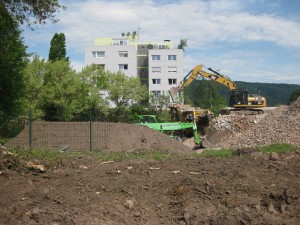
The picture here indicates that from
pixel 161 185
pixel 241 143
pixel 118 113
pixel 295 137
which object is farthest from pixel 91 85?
pixel 161 185

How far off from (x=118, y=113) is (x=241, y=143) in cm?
2157

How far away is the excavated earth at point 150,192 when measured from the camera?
6.95m

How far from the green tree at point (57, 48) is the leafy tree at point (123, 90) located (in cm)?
895

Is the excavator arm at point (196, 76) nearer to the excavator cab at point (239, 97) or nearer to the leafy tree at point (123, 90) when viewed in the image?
the excavator cab at point (239, 97)

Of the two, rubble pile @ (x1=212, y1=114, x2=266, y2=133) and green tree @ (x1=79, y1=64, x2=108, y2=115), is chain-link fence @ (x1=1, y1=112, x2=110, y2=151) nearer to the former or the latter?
rubble pile @ (x1=212, y1=114, x2=266, y2=133)

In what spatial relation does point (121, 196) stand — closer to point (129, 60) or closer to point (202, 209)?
point (202, 209)

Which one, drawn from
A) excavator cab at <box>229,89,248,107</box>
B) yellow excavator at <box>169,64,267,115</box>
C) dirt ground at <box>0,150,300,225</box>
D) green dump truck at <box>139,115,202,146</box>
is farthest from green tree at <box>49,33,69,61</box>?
dirt ground at <box>0,150,300,225</box>

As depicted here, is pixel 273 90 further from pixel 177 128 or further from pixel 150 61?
pixel 177 128

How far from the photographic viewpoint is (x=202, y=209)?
736 cm

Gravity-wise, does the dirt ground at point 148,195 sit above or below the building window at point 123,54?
below

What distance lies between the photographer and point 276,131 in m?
23.6

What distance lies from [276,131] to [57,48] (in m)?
34.8

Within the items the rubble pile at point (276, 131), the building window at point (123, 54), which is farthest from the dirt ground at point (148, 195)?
the building window at point (123, 54)

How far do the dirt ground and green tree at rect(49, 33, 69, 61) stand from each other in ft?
141
